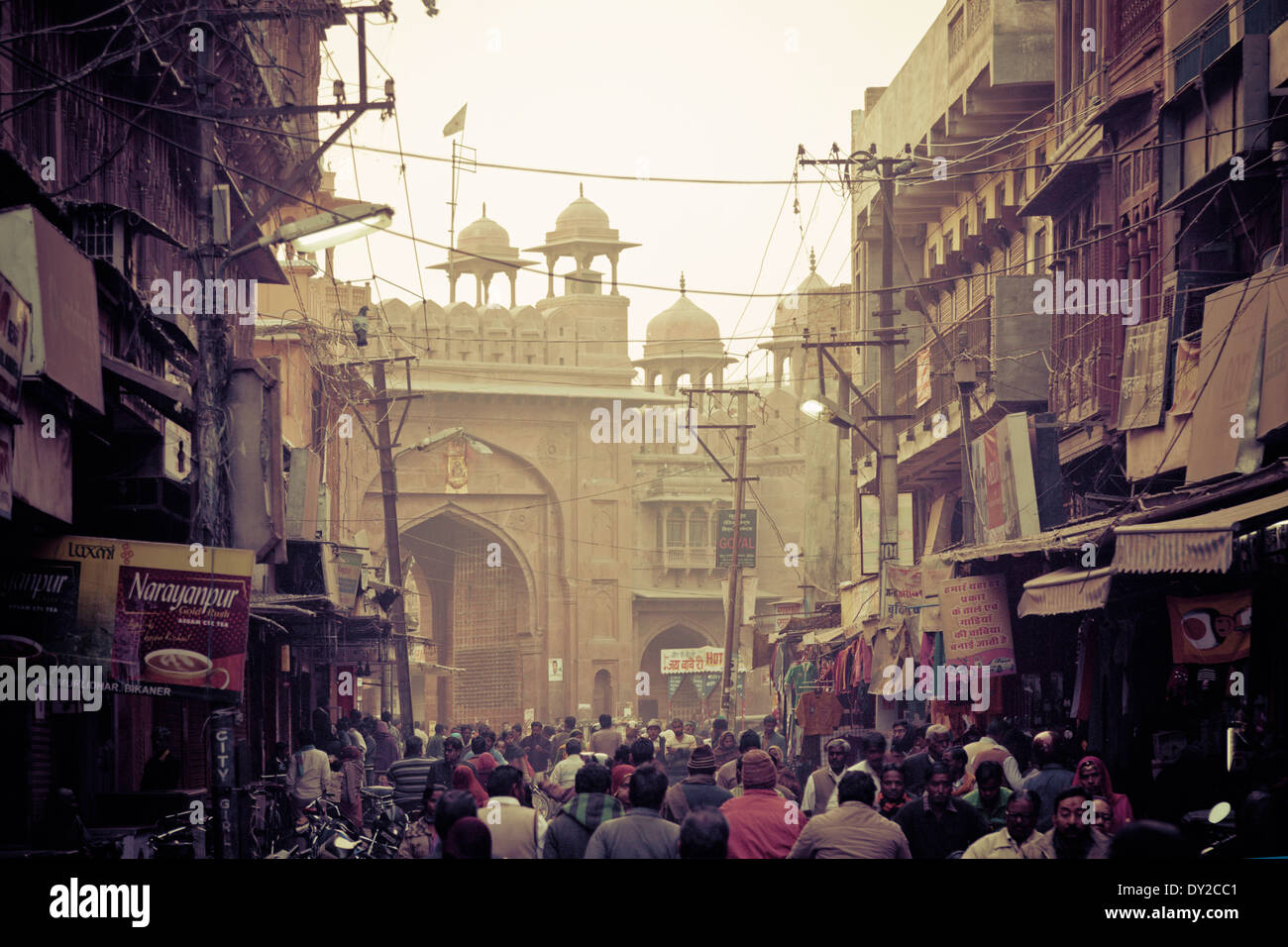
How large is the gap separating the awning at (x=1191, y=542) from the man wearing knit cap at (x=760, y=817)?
2.92 m

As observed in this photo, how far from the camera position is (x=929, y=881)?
588cm

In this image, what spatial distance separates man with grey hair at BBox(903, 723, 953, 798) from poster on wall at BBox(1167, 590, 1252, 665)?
68.9 inches

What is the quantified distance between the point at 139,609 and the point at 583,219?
39943 millimetres

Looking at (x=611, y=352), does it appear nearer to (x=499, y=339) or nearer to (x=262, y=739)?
(x=499, y=339)

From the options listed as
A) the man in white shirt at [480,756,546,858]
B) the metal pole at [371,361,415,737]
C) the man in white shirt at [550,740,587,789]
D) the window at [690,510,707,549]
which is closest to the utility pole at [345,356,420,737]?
the metal pole at [371,361,415,737]

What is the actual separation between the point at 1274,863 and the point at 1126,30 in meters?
13.5

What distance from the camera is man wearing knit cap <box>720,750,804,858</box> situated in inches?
306

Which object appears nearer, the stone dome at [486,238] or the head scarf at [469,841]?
the head scarf at [469,841]

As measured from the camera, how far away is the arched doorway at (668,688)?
159 ft

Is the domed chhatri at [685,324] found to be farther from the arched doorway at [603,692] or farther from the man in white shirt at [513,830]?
the man in white shirt at [513,830]

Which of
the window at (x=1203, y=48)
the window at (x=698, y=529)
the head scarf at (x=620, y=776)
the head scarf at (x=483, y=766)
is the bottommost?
the head scarf at (x=483, y=766)

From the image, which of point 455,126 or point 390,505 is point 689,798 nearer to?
point 390,505

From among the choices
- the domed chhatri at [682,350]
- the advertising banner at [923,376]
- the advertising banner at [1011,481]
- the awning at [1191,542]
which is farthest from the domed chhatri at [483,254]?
the awning at [1191,542]

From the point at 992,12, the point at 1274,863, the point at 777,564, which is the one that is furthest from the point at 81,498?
the point at 777,564
